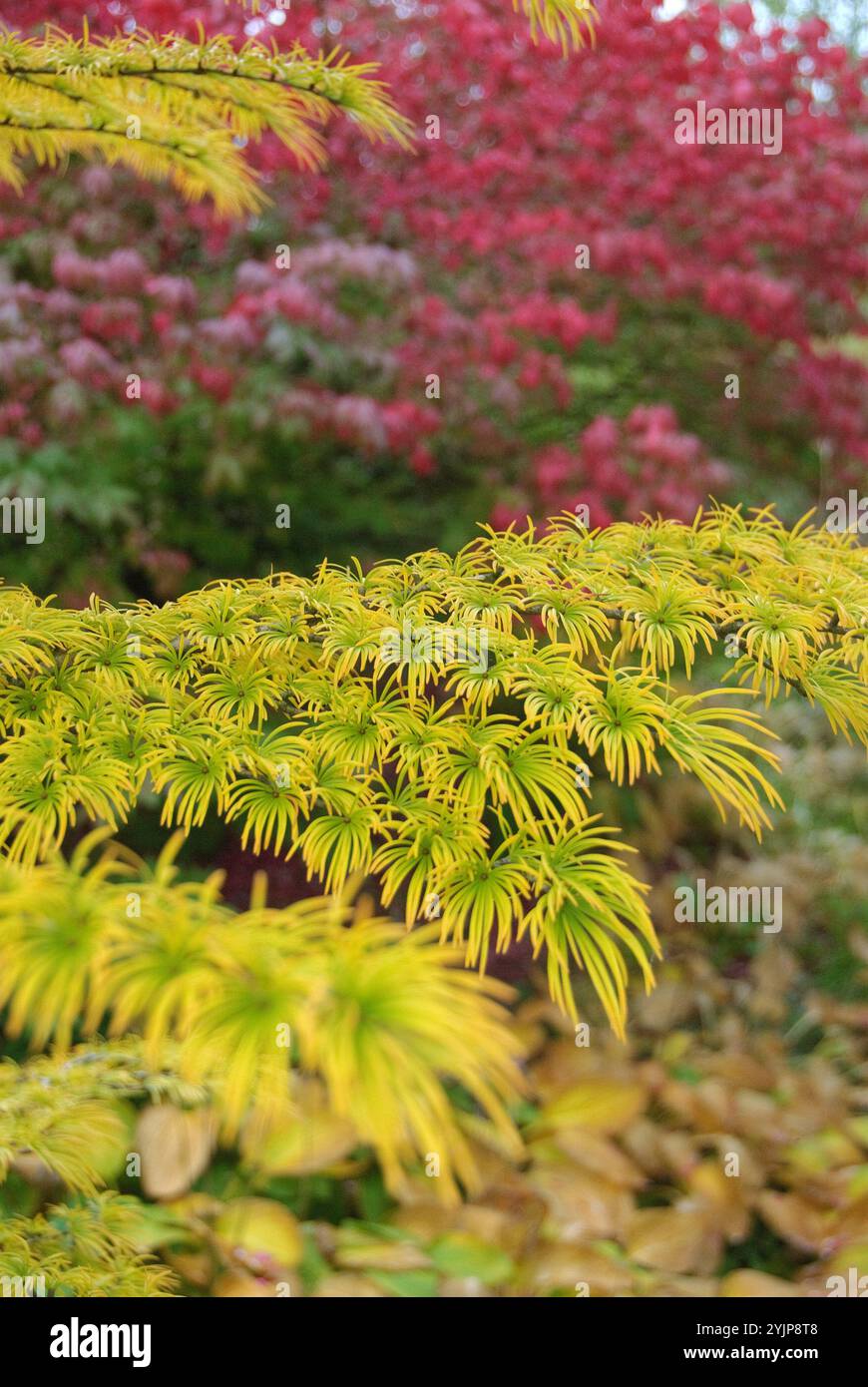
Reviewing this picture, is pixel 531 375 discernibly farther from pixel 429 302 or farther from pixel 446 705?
pixel 446 705

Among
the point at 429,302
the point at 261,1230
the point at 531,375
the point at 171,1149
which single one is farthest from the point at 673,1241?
the point at 429,302

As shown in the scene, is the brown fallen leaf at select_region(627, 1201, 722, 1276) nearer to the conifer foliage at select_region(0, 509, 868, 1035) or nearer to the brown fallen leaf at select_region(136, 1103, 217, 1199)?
the brown fallen leaf at select_region(136, 1103, 217, 1199)

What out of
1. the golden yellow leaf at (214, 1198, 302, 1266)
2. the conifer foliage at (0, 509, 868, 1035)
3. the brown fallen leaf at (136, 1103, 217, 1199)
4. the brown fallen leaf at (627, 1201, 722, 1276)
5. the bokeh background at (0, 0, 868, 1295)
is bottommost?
the brown fallen leaf at (627, 1201, 722, 1276)

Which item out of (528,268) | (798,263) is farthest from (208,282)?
(798,263)

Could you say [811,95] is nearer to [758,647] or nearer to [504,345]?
[504,345]

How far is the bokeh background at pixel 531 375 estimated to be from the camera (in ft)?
8.39

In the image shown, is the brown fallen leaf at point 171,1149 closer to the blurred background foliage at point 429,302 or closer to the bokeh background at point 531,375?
the bokeh background at point 531,375

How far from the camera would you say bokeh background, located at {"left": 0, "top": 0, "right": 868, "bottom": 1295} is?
256cm

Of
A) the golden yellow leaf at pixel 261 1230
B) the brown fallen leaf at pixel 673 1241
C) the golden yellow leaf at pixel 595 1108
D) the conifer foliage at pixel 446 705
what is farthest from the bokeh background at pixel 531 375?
the conifer foliage at pixel 446 705

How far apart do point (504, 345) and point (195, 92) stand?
1.67 m

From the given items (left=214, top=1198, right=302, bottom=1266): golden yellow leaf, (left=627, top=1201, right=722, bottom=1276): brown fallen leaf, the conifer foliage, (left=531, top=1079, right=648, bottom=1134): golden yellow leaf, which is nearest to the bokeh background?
(left=531, top=1079, right=648, bottom=1134): golden yellow leaf

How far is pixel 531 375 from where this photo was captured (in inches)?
112

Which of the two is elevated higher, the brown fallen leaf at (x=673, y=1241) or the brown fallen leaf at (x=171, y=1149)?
the brown fallen leaf at (x=171, y=1149)

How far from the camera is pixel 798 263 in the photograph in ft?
10.4
